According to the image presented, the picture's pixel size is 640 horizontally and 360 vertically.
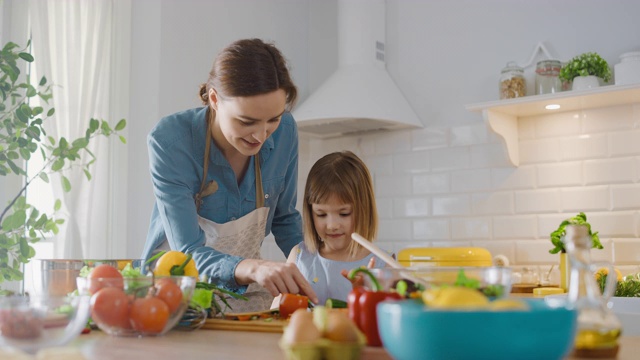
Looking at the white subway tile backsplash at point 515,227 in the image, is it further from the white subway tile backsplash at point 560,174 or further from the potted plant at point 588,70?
the potted plant at point 588,70

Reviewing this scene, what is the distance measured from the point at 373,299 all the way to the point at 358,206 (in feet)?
4.58

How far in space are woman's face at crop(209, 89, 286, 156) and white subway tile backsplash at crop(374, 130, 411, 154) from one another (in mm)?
1726

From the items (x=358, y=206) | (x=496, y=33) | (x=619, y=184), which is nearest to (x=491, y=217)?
(x=619, y=184)

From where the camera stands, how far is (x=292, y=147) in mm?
2375

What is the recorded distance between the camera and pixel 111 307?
1.25 m

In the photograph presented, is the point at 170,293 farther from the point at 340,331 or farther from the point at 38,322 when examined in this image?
the point at 340,331

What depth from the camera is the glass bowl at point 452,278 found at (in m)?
1.01

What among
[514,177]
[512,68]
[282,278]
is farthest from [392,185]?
[282,278]

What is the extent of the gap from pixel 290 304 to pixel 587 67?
1982 millimetres

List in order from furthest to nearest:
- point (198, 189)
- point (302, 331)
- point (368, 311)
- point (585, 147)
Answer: point (585, 147) < point (198, 189) < point (368, 311) < point (302, 331)

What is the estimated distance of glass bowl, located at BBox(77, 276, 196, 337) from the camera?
126cm

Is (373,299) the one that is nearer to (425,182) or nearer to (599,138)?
(599,138)

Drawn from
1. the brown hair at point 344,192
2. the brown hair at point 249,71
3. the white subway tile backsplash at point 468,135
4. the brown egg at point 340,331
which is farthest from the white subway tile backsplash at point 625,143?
the brown egg at point 340,331

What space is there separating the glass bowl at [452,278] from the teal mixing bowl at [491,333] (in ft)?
0.68
